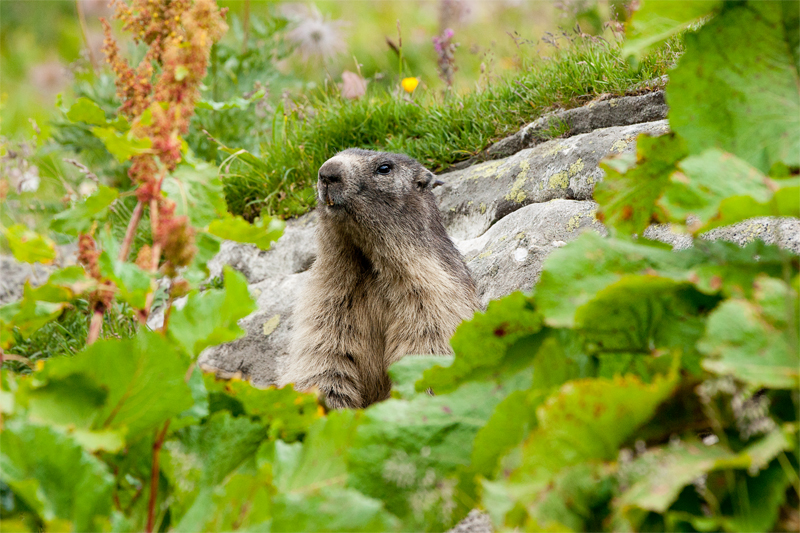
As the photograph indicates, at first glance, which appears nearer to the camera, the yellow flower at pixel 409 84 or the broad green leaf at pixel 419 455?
the broad green leaf at pixel 419 455

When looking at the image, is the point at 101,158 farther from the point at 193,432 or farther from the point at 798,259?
the point at 798,259

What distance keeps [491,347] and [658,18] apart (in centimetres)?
93

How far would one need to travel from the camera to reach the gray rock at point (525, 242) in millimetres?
5242

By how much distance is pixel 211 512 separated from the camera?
5.41 feet

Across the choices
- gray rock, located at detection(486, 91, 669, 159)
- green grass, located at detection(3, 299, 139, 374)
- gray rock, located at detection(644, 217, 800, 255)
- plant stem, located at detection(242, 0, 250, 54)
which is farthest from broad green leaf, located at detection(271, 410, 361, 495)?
plant stem, located at detection(242, 0, 250, 54)

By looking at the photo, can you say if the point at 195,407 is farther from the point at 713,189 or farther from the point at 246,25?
the point at 246,25

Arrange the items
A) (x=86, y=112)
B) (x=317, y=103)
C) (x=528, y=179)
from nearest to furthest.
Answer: (x=86, y=112), (x=528, y=179), (x=317, y=103)

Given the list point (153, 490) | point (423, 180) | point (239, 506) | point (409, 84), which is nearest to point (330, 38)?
point (409, 84)

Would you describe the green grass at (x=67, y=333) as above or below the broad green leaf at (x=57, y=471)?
below

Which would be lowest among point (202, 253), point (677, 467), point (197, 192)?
point (677, 467)

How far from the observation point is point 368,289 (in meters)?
5.00

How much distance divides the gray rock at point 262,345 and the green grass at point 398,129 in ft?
3.05

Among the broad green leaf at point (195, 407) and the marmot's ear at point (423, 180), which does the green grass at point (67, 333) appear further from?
the broad green leaf at point (195, 407)

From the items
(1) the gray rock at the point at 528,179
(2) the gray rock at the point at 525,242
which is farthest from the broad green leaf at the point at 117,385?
(1) the gray rock at the point at 528,179
